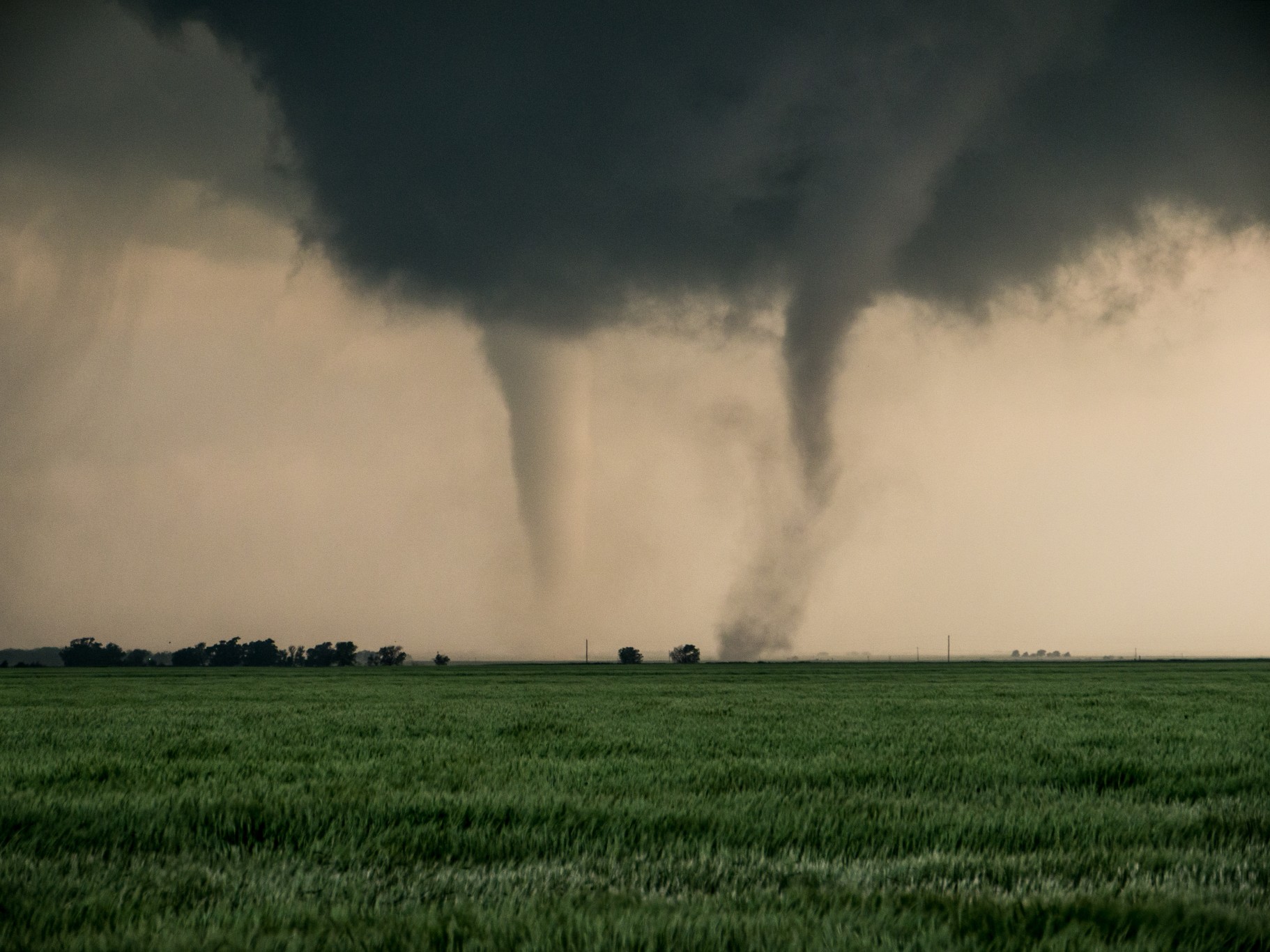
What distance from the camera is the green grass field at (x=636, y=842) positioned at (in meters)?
3.74

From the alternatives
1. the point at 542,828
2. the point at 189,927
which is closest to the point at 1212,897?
the point at 542,828

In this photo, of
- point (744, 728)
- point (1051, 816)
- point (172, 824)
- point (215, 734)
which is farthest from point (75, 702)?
point (1051, 816)

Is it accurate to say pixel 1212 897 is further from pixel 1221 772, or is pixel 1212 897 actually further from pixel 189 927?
pixel 1221 772

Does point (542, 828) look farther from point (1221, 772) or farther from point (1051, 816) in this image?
point (1221, 772)

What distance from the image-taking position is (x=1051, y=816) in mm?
6414

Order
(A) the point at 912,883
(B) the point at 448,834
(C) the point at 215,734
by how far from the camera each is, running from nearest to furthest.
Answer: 1. (A) the point at 912,883
2. (B) the point at 448,834
3. (C) the point at 215,734

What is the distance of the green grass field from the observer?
12.3ft

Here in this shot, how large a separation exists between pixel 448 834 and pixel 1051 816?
4564mm

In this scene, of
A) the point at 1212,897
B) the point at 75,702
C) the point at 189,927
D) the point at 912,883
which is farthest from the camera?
the point at 75,702

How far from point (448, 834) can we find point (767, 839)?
7.30ft

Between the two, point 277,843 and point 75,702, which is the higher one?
point 277,843

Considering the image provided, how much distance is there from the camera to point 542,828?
19.5 feet

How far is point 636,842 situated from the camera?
5.83 metres

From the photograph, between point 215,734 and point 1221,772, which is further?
point 215,734
